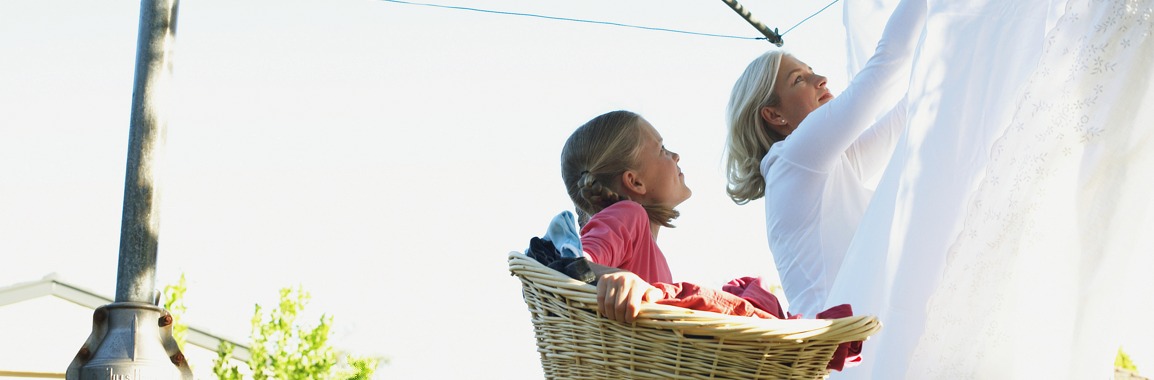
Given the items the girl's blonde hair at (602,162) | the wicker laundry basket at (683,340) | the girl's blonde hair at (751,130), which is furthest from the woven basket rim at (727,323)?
the girl's blonde hair at (751,130)

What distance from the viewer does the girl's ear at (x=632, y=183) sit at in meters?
2.24

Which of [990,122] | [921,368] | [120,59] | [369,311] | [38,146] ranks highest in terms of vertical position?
[38,146]

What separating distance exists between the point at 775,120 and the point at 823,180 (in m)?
0.34

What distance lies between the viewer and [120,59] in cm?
594

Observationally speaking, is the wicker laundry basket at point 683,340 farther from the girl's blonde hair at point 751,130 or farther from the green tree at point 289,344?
the green tree at point 289,344

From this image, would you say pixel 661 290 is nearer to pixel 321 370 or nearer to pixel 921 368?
pixel 921 368

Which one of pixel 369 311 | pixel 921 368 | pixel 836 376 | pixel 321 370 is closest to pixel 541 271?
pixel 921 368

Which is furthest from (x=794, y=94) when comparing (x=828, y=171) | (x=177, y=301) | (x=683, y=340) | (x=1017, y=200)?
(x=177, y=301)

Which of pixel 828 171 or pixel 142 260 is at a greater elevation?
pixel 828 171

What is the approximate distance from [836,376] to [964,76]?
23.3 inches

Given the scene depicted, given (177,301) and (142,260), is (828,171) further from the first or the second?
(177,301)

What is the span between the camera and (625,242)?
1959 mm

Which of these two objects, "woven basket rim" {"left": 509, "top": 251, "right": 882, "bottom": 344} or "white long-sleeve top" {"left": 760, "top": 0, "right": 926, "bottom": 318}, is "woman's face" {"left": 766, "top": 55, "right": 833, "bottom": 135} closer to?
"white long-sleeve top" {"left": 760, "top": 0, "right": 926, "bottom": 318}

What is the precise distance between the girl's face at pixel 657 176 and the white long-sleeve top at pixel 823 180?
285mm
